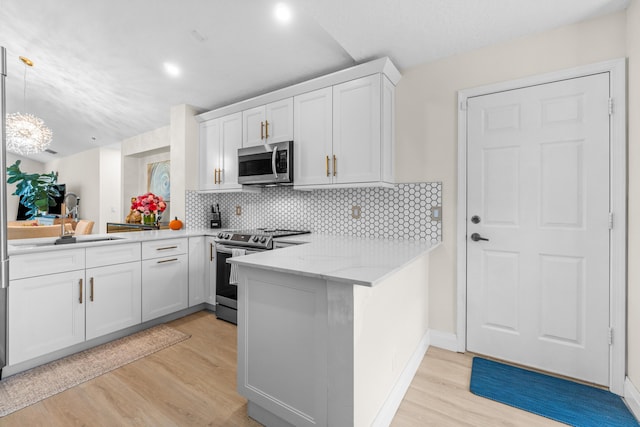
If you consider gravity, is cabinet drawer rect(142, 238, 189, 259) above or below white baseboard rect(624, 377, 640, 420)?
above

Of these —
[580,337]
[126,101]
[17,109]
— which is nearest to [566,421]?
[580,337]

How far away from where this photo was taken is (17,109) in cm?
511

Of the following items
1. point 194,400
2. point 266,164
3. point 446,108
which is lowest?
point 194,400

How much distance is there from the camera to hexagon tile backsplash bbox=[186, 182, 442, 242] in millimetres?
2508

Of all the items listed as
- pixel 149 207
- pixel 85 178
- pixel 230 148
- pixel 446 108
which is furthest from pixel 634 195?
pixel 85 178

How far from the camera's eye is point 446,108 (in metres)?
2.41

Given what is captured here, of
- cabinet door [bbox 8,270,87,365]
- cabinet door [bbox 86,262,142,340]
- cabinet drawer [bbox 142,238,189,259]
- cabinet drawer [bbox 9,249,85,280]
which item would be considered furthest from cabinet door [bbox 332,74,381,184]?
cabinet door [bbox 8,270,87,365]

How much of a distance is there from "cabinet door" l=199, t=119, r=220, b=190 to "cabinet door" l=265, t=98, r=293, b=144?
84 centimetres

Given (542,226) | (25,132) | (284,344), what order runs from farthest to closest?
1. (25,132)
2. (542,226)
3. (284,344)

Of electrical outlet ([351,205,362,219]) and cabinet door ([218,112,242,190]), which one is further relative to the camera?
cabinet door ([218,112,242,190])

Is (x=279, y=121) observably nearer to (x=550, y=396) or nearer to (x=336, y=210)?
(x=336, y=210)

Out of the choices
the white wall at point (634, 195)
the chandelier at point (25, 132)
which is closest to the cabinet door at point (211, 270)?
the white wall at point (634, 195)

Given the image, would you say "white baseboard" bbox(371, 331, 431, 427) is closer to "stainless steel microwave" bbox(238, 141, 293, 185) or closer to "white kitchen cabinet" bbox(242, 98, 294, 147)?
"stainless steel microwave" bbox(238, 141, 293, 185)

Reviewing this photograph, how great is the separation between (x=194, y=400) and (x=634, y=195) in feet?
9.42
